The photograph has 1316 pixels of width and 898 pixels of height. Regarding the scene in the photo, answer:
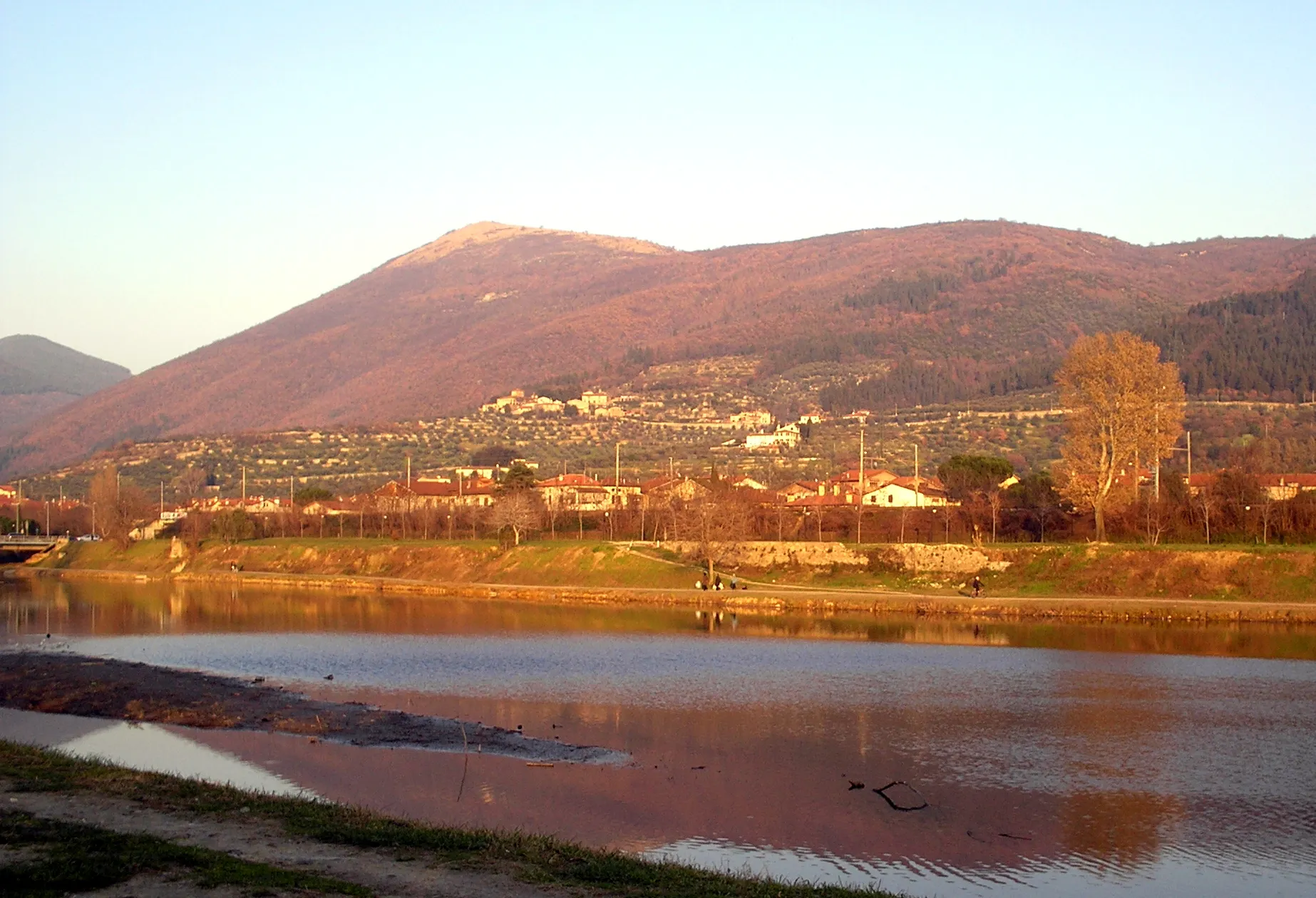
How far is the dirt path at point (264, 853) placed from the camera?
11.5m

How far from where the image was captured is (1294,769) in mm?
19891

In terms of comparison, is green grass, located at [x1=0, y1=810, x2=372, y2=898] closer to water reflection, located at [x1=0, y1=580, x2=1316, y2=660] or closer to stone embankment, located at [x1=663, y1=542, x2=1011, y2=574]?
water reflection, located at [x1=0, y1=580, x2=1316, y2=660]

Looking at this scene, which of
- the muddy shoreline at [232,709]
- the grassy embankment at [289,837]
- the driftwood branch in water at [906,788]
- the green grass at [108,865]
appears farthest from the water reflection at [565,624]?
the green grass at [108,865]

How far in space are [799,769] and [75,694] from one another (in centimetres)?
1568

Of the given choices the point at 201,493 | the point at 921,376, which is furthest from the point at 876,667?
the point at 921,376

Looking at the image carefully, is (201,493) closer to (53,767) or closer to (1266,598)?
(1266,598)

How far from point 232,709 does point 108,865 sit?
13.8m

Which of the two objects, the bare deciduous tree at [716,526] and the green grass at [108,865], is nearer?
the green grass at [108,865]

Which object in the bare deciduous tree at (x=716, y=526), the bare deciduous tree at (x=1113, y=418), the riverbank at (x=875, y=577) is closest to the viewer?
the riverbank at (x=875, y=577)

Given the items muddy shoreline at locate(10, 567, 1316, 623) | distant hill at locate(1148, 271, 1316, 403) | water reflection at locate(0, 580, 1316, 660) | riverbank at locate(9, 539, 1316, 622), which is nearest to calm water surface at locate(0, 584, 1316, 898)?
water reflection at locate(0, 580, 1316, 660)

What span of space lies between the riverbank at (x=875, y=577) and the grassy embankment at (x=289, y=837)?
29385 mm

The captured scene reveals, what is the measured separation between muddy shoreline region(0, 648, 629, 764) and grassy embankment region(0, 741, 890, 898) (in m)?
5.59

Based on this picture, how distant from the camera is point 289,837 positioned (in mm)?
13531

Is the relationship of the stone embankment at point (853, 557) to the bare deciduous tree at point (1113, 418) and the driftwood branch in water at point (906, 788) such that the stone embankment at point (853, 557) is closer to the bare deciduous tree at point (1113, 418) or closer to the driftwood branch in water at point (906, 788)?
the bare deciduous tree at point (1113, 418)
